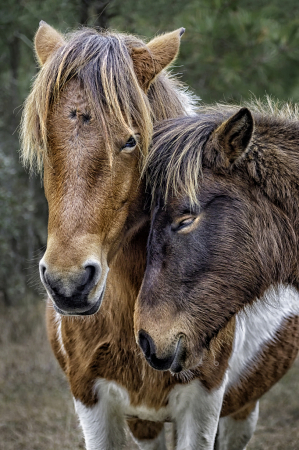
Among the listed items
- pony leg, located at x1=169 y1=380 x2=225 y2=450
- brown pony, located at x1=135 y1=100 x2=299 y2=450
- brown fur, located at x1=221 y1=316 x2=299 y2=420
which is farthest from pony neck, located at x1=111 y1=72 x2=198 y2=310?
brown fur, located at x1=221 y1=316 x2=299 y2=420

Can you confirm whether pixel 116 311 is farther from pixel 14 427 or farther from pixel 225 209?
pixel 14 427

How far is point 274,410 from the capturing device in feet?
20.0

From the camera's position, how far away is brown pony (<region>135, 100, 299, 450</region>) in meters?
2.48

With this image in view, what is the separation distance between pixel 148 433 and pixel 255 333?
103 centimetres

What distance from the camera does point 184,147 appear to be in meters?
2.59

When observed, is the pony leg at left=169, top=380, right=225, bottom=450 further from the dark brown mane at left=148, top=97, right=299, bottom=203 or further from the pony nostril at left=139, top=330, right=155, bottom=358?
the dark brown mane at left=148, top=97, right=299, bottom=203

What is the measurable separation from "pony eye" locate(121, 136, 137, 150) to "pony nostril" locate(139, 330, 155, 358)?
851 mm

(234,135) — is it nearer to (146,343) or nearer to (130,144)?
(130,144)

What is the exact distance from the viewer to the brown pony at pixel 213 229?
8.15 ft

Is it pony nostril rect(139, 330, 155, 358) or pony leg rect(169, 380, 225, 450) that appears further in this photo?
pony leg rect(169, 380, 225, 450)

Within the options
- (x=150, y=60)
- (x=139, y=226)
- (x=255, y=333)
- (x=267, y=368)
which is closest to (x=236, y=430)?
(x=267, y=368)

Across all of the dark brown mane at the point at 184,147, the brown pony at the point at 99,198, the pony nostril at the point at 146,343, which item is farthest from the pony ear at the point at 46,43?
the pony nostril at the point at 146,343

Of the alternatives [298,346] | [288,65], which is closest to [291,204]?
[298,346]

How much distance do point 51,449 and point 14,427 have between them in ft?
2.02
